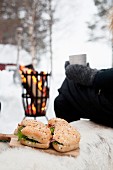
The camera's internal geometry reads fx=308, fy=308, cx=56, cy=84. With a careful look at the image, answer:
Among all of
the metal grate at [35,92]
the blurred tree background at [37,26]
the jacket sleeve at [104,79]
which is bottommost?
the metal grate at [35,92]

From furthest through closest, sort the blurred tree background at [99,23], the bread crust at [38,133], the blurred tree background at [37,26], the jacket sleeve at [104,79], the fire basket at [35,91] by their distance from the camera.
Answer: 1. the blurred tree background at [99,23]
2. the blurred tree background at [37,26]
3. the fire basket at [35,91]
4. the jacket sleeve at [104,79]
5. the bread crust at [38,133]

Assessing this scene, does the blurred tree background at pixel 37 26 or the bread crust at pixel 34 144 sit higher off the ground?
the blurred tree background at pixel 37 26

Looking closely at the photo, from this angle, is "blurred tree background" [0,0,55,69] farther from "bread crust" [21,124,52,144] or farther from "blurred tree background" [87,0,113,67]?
"bread crust" [21,124,52,144]

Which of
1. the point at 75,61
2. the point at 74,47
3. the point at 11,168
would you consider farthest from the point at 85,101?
the point at 74,47

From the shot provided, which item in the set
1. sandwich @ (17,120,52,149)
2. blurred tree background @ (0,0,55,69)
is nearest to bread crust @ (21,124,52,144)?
sandwich @ (17,120,52,149)

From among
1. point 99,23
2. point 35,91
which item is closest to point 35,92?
point 35,91

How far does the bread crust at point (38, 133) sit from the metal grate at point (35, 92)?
2.51 meters

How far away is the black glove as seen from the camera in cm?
130

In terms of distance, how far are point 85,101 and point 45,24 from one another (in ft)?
15.6

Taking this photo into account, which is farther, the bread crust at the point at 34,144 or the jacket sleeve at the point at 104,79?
the jacket sleeve at the point at 104,79

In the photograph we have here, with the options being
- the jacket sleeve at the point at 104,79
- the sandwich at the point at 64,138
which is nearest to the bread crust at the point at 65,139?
the sandwich at the point at 64,138

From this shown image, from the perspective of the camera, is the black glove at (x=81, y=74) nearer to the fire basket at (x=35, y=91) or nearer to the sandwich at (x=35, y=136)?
the sandwich at (x=35, y=136)

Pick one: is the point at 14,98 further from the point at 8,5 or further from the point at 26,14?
the point at 8,5

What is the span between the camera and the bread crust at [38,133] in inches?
34.8
